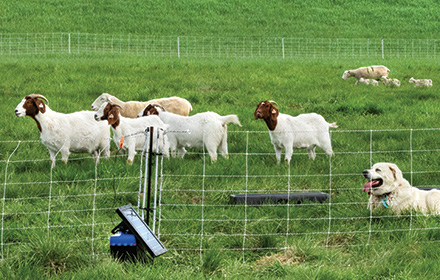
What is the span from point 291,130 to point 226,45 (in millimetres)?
22116

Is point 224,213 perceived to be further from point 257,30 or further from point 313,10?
point 313,10

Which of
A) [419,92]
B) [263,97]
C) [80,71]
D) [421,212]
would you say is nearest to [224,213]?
[421,212]

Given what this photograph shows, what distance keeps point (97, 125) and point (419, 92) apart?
33.7ft

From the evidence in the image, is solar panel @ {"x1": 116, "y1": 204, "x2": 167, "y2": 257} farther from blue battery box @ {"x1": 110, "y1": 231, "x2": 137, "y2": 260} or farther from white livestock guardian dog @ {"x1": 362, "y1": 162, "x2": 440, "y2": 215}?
white livestock guardian dog @ {"x1": 362, "y1": 162, "x2": 440, "y2": 215}

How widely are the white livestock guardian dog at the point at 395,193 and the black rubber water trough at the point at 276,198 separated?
84 centimetres

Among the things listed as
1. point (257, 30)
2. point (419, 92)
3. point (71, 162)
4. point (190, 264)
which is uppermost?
point (257, 30)

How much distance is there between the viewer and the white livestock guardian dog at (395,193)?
7.20m

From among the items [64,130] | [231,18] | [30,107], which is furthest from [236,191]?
[231,18]

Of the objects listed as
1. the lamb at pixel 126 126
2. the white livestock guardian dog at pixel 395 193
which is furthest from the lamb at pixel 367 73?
the white livestock guardian dog at pixel 395 193

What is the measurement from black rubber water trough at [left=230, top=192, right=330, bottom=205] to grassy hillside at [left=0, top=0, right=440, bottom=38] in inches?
1090

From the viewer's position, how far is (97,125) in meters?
10.3

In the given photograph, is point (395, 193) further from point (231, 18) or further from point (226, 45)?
point (231, 18)

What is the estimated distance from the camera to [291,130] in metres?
10.4

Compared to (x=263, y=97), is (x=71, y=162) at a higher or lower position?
lower
